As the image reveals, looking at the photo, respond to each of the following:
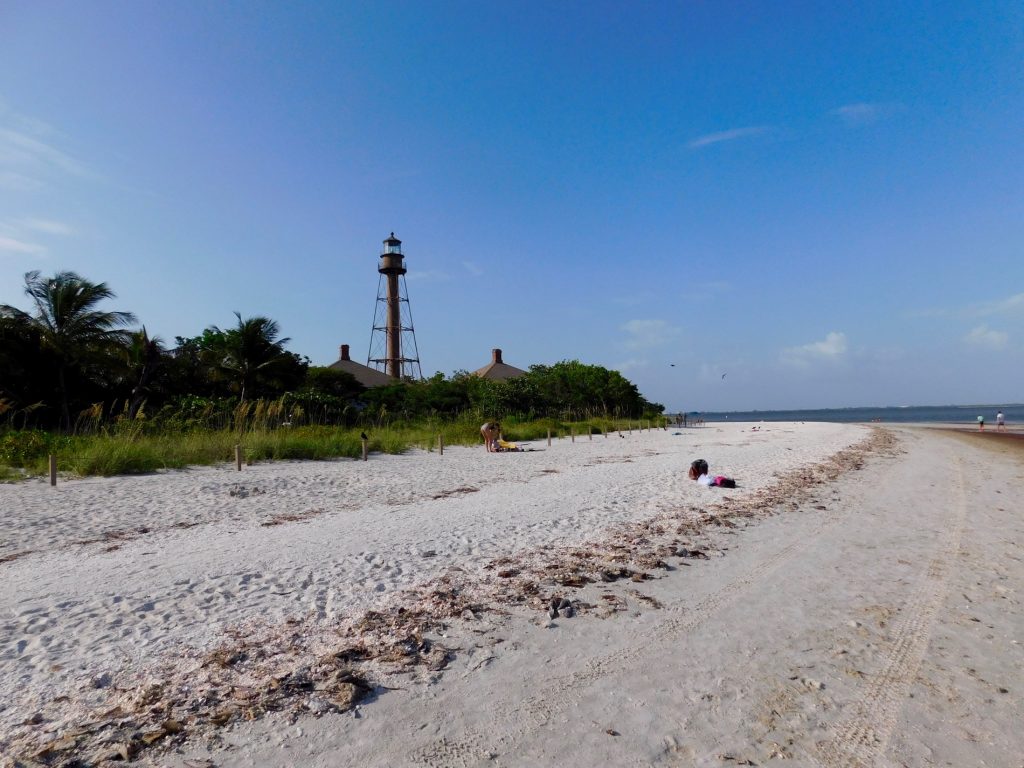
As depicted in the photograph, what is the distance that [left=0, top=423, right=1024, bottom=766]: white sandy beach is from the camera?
2.46 meters

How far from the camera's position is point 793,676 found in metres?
3.03

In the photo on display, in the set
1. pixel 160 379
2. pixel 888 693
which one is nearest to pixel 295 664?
pixel 888 693

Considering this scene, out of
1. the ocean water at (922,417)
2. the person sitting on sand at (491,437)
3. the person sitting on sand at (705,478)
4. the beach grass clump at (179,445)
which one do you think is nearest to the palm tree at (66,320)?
the beach grass clump at (179,445)

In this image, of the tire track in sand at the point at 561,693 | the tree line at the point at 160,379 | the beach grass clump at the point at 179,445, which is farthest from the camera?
the tree line at the point at 160,379

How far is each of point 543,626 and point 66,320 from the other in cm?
2438

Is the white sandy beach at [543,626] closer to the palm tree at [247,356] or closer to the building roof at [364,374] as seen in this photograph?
the palm tree at [247,356]

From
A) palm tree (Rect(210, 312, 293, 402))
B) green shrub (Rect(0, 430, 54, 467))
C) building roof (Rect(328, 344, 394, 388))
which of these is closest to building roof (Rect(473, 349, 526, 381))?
building roof (Rect(328, 344, 394, 388))

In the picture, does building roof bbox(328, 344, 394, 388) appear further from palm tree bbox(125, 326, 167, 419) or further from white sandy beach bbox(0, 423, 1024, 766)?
white sandy beach bbox(0, 423, 1024, 766)

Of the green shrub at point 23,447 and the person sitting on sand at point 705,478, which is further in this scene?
the green shrub at point 23,447

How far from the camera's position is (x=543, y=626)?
3.65 meters

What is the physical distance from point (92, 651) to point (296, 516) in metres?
3.90

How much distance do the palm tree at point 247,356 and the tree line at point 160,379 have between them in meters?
0.04

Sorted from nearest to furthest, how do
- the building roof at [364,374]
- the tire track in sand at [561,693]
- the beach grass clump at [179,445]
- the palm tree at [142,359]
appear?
the tire track in sand at [561,693], the beach grass clump at [179,445], the palm tree at [142,359], the building roof at [364,374]

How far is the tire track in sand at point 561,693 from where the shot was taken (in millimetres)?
2361
